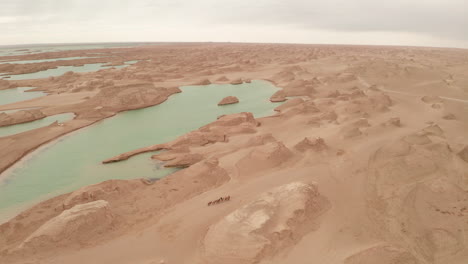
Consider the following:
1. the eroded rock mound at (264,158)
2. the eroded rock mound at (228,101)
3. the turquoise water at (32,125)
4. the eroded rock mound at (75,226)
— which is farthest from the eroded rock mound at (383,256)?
the turquoise water at (32,125)

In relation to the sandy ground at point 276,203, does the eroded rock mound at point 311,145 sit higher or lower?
higher

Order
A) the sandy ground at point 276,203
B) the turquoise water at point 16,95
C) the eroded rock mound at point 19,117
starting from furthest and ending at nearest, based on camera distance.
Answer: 1. the turquoise water at point 16,95
2. the eroded rock mound at point 19,117
3. the sandy ground at point 276,203

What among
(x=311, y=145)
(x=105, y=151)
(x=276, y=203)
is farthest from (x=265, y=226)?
(x=105, y=151)

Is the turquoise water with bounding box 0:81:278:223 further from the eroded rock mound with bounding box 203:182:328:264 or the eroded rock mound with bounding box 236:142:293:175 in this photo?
the eroded rock mound with bounding box 203:182:328:264

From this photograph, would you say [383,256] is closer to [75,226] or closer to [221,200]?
[221,200]

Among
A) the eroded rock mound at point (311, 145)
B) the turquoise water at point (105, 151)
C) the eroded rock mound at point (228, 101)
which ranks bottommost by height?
the turquoise water at point (105, 151)

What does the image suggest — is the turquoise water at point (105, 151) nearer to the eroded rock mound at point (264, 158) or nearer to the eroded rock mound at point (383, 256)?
the eroded rock mound at point (264, 158)

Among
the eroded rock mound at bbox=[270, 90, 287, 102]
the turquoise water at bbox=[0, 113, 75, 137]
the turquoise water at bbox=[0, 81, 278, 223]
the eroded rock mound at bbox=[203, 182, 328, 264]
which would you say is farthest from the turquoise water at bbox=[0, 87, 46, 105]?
the eroded rock mound at bbox=[203, 182, 328, 264]
